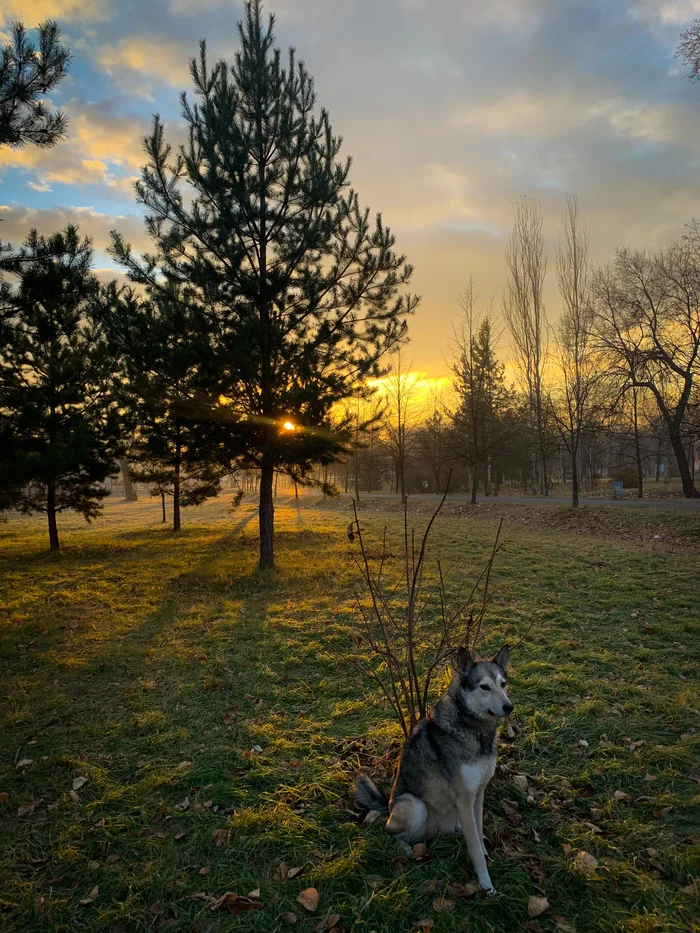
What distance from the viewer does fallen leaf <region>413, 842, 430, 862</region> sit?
122 inches

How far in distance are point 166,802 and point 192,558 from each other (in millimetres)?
10585

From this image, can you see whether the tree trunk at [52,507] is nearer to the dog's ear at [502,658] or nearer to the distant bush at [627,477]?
the dog's ear at [502,658]

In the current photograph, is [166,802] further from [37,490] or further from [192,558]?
[37,490]

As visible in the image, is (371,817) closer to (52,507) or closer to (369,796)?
(369,796)

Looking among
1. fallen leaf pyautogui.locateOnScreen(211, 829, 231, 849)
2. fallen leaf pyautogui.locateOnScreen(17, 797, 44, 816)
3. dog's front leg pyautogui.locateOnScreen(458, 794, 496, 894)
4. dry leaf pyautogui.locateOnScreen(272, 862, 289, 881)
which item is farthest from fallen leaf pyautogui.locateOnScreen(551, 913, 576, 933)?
fallen leaf pyautogui.locateOnScreen(17, 797, 44, 816)

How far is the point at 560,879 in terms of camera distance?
292 centimetres

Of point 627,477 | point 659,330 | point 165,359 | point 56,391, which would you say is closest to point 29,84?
point 165,359

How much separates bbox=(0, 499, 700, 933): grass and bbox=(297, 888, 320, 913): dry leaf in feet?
0.14

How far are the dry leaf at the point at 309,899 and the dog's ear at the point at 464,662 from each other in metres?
1.56

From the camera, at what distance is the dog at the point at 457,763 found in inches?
113

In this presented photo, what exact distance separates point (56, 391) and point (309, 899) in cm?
1405

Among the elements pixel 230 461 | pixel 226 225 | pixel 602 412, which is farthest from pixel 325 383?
pixel 602 412

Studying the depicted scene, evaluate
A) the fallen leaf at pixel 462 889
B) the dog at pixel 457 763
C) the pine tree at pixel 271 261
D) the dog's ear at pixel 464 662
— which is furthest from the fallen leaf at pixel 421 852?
the pine tree at pixel 271 261

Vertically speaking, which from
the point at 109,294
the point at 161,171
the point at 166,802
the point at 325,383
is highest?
the point at 161,171
